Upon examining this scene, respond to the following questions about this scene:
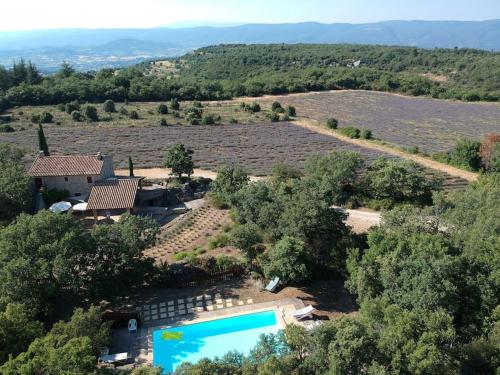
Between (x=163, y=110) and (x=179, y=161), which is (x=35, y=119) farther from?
(x=179, y=161)

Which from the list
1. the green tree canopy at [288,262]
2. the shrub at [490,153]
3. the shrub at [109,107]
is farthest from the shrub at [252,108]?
the green tree canopy at [288,262]

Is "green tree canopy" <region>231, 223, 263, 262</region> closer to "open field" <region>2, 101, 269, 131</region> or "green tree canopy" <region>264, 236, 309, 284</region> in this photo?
"green tree canopy" <region>264, 236, 309, 284</region>

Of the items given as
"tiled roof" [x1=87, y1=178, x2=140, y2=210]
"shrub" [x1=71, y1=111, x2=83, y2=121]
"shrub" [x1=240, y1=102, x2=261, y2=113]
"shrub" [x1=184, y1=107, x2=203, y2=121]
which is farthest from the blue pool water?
"shrub" [x1=240, y1=102, x2=261, y2=113]

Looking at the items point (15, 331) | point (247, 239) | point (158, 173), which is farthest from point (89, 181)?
point (15, 331)

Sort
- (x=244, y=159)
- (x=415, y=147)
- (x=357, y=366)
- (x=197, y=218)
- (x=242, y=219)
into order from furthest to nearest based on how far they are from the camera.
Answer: (x=415, y=147) < (x=244, y=159) < (x=197, y=218) < (x=242, y=219) < (x=357, y=366)

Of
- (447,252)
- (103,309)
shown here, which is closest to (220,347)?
(103,309)

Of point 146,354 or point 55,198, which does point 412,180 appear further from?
point 55,198

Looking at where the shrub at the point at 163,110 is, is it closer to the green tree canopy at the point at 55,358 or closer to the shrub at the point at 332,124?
the shrub at the point at 332,124
